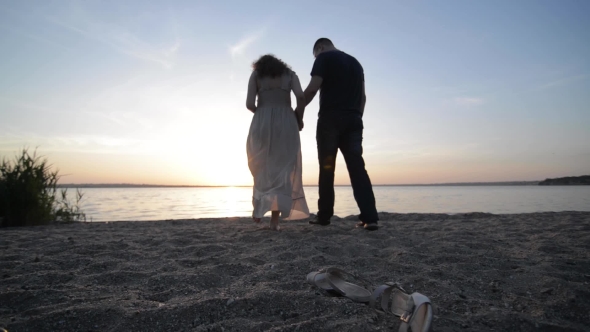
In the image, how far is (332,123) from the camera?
13.1 feet

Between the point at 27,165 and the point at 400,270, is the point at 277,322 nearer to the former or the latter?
the point at 400,270

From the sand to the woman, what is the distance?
0.62 metres

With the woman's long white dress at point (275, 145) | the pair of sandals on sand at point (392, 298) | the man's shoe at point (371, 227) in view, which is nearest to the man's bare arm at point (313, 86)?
the woman's long white dress at point (275, 145)

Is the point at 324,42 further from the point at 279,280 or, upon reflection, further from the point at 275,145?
the point at 279,280

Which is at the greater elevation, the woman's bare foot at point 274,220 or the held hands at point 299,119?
the held hands at point 299,119

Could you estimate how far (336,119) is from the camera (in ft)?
13.1

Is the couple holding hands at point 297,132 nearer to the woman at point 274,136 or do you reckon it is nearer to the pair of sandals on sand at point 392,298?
the woman at point 274,136

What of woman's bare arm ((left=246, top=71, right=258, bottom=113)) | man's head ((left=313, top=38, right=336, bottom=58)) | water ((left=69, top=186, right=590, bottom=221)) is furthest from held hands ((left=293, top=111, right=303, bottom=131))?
water ((left=69, top=186, right=590, bottom=221))

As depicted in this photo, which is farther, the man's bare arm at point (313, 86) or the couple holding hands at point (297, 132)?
the man's bare arm at point (313, 86)

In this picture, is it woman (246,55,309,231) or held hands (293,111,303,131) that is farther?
held hands (293,111,303,131)

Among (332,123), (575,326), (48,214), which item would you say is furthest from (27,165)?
(575,326)

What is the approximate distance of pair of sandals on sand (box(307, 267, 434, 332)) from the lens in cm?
129

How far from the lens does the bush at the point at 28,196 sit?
4938mm

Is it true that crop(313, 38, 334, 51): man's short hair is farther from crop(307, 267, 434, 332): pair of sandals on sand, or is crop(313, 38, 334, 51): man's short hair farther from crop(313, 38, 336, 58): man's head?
crop(307, 267, 434, 332): pair of sandals on sand
